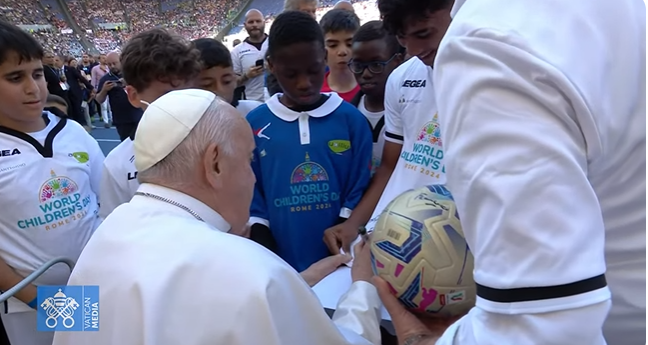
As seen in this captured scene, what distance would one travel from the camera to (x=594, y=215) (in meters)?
0.73

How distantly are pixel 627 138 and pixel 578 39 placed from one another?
185 millimetres

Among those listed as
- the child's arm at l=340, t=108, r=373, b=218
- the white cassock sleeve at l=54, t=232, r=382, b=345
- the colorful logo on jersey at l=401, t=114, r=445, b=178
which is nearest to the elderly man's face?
the white cassock sleeve at l=54, t=232, r=382, b=345

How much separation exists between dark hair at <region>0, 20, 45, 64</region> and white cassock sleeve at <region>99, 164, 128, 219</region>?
0.69 metres

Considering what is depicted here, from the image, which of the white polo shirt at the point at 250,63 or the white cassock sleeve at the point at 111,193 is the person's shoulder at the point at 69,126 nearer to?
the white cassock sleeve at the point at 111,193

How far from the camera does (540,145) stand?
712mm

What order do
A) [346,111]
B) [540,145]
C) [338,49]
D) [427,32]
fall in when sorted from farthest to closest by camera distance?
[338,49], [346,111], [427,32], [540,145]

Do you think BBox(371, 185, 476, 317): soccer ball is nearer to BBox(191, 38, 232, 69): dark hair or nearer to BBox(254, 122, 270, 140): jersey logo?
BBox(254, 122, 270, 140): jersey logo

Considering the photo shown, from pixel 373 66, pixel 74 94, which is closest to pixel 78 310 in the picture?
pixel 373 66

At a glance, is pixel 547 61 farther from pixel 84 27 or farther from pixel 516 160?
pixel 84 27

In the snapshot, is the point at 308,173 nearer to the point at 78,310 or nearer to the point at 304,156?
the point at 304,156

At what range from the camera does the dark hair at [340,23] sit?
3.30 metres

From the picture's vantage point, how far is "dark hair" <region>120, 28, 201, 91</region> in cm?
253

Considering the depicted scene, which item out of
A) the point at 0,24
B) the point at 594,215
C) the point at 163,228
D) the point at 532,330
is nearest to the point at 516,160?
the point at 594,215

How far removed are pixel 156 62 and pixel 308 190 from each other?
1.01 metres
